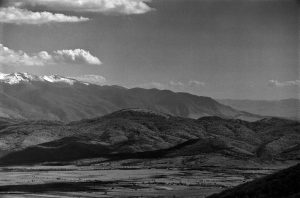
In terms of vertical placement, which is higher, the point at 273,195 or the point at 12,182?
the point at 273,195

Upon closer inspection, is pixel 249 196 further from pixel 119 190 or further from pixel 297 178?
pixel 119 190

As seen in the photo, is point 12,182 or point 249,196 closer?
point 249,196

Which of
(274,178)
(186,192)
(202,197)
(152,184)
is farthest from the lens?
(152,184)

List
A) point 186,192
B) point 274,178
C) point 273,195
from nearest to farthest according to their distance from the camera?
point 273,195 → point 274,178 → point 186,192

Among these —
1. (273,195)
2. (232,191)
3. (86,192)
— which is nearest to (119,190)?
(86,192)

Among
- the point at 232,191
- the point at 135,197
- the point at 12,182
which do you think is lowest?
Result: the point at 12,182

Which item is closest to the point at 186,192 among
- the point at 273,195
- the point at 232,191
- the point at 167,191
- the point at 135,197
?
Answer: the point at 167,191

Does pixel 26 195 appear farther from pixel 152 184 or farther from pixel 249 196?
pixel 249 196
